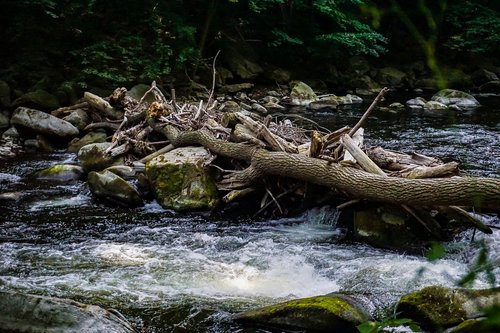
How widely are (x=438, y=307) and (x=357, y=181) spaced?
2.01 meters

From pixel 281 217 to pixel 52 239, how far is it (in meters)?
2.78

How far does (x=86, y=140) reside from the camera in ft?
33.5

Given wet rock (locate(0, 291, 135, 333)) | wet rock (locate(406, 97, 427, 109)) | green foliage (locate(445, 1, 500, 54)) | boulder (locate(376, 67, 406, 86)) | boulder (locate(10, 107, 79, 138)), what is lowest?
boulder (locate(10, 107, 79, 138))

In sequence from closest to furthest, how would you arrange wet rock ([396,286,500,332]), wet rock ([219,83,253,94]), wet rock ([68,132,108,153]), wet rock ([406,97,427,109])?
wet rock ([396,286,500,332])
wet rock ([68,132,108,153])
wet rock ([406,97,427,109])
wet rock ([219,83,253,94])

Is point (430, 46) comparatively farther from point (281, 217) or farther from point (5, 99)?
point (5, 99)

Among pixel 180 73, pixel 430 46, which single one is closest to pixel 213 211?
pixel 430 46

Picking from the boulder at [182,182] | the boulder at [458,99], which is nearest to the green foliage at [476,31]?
the boulder at [458,99]

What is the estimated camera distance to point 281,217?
6414 mm

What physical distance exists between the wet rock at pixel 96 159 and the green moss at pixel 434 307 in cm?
589

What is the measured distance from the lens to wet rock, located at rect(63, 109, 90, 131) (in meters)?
10.8

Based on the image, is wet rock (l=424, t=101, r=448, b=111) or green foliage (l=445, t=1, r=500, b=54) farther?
green foliage (l=445, t=1, r=500, b=54)

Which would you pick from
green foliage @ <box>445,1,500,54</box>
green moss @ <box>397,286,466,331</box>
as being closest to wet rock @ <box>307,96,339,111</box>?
green foliage @ <box>445,1,500,54</box>

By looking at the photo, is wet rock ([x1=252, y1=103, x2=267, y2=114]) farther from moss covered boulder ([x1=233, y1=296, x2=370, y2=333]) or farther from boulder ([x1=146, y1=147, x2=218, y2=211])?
moss covered boulder ([x1=233, y1=296, x2=370, y2=333])

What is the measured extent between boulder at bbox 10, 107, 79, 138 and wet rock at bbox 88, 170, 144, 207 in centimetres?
370
